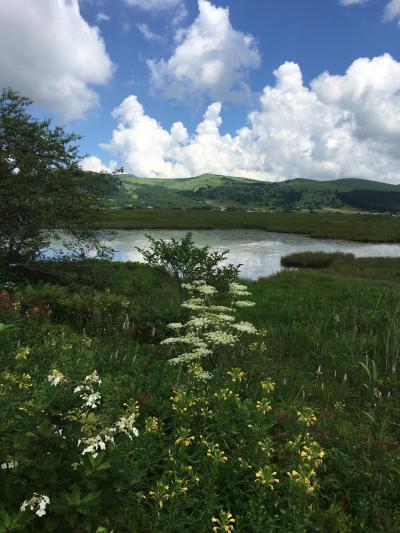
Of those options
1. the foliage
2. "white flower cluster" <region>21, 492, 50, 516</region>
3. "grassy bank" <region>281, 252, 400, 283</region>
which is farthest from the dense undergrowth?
"grassy bank" <region>281, 252, 400, 283</region>

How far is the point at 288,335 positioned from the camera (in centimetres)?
1266

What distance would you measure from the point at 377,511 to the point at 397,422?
9.78ft

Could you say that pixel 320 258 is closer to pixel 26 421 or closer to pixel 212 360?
pixel 212 360

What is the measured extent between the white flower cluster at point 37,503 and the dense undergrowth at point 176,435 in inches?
0.5

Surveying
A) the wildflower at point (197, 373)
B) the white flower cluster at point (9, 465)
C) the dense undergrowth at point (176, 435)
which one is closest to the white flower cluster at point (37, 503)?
the dense undergrowth at point (176, 435)

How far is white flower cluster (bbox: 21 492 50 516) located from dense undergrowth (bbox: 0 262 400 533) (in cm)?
1

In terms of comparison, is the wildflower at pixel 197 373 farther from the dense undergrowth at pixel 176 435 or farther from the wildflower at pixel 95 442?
the wildflower at pixel 95 442

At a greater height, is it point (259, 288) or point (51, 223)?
point (51, 223)

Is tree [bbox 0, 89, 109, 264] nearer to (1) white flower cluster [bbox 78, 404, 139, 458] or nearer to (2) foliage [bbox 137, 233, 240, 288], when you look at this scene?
(2) foliage [bbox 137, 233, 240, 288]

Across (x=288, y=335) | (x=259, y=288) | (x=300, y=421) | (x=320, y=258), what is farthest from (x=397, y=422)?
(x=320, y=258)

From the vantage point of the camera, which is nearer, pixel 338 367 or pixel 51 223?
pixel 338 367

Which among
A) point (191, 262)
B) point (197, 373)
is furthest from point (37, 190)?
point (197, 373)

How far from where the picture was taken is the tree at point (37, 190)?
14711 mm

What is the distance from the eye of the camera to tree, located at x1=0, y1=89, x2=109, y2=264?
14711mm
